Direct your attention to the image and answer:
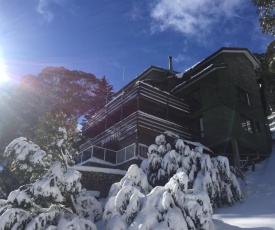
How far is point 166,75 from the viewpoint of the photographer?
28.9 metres

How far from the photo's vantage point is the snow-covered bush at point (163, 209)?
7547 mm

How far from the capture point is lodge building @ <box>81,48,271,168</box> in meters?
21.5

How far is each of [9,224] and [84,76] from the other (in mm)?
28012

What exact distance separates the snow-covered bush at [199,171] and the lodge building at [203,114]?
18.3 ft

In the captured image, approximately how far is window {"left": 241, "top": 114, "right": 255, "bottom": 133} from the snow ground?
3.23 m

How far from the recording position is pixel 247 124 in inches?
916

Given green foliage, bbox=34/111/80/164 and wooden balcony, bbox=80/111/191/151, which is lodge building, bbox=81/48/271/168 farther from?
green foliage, bbox=34/111/80/164

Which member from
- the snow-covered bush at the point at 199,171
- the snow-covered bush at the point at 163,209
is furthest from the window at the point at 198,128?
the snow-covered bush at the point at 163,209

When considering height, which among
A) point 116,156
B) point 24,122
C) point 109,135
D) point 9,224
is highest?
point 24,122

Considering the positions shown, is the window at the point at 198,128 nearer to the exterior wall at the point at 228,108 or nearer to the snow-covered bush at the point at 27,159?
the exterior wall at the point at 228,108

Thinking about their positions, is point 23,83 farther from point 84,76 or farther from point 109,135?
point 109,135

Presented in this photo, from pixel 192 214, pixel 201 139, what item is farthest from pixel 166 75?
pixel 192 214

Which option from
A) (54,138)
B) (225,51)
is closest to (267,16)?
(225,51)

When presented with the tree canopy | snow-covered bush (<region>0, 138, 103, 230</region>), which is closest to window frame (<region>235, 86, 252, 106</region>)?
the tree canopy
